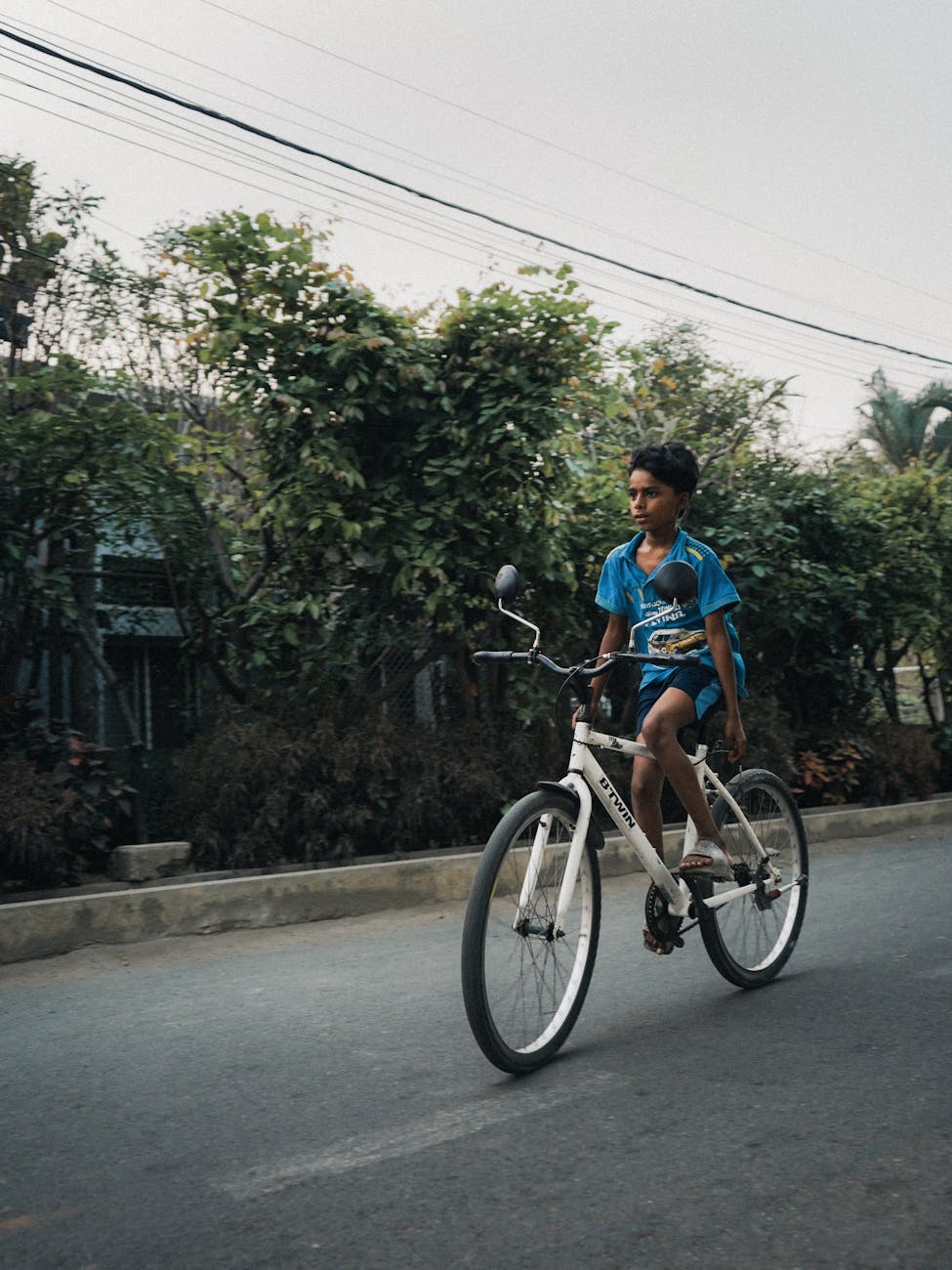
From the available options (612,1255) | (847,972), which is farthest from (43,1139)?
(847,972)

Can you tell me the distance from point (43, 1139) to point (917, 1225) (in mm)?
2153

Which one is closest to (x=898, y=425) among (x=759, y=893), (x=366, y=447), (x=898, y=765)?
(x=898, y=765)

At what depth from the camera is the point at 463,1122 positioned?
132 inches

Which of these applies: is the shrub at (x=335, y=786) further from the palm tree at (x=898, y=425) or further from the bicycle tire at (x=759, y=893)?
the palm tree at (x=898, y=425)

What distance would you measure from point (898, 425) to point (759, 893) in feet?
101

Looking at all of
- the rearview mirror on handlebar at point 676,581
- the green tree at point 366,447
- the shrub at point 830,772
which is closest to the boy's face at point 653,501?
the rearview mirror on handlebar at point 676,581

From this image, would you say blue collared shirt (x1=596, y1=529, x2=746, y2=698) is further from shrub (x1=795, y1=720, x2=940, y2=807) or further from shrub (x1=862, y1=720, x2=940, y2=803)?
shrub (x1=862, y1=720, x2=940, y2=803)

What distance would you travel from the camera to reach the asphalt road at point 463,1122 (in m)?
2.65

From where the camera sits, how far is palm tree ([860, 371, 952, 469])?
107 ft

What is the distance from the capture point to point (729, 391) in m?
14.9

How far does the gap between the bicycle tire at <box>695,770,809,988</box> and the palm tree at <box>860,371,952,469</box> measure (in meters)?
29.0

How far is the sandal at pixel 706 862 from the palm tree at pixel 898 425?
29.8 meters

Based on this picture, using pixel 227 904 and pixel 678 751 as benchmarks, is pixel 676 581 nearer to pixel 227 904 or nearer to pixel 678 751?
pixel 678 751

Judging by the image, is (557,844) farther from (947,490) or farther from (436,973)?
(947,490)
